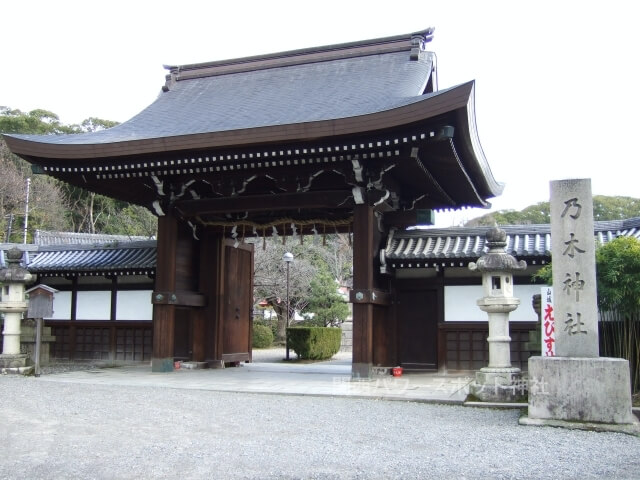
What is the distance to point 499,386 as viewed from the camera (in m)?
8.14

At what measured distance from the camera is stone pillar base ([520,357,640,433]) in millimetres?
6477

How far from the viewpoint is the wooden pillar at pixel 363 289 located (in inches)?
426

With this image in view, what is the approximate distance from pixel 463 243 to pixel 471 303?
1.19 meters

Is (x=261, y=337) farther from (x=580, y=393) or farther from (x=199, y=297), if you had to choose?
(x=580, y=393)

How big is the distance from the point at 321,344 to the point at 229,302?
641 centimetres

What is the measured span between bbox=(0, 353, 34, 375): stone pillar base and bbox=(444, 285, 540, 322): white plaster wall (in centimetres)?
816

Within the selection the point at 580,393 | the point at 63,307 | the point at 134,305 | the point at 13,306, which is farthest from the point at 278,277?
the point at 580,393

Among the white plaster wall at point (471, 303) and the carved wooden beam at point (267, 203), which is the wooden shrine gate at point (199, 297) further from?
the white plaster wall at point (471, 303)

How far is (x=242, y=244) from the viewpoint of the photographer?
48.5 feet

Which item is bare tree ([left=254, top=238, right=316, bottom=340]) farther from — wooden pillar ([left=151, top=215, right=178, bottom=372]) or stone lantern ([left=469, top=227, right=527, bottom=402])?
stone lantern ([left=469, top=227, right=527, bottom=402])

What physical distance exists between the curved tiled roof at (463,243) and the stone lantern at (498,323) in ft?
8.94

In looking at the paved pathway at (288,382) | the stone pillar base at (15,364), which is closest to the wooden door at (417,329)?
the paved pathway at (288,382)

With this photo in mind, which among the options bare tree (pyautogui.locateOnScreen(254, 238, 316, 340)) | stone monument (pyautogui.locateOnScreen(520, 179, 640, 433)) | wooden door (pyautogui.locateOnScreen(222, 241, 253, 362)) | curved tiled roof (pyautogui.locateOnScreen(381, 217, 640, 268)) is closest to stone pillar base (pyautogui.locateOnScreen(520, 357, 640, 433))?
stone monument (pyautogui.locateOnScreen(520, 179, 640, 433))

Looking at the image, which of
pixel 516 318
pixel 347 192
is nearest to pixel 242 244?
pixel 347 192
